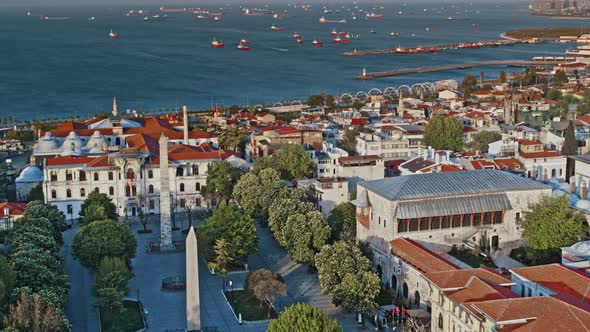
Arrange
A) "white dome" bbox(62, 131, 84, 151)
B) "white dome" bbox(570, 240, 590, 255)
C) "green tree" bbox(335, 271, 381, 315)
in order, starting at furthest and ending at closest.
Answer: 1. "white dome" bbox(62, 131, 84, 151)
2. "white dome" bbox(570, 240, 590, 255)
3. "green tree" bbox(335, 271, 381, 315)

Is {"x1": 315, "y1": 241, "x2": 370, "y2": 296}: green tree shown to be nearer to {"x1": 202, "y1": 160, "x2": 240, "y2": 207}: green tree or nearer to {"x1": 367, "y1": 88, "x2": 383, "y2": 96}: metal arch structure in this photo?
{"x1": 202, "y1": 160, "x2": 240, "y2": 207}: green tree

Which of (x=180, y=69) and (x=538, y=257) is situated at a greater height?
(x=180, y=69)

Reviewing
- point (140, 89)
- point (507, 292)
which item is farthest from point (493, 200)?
point (140, 89)

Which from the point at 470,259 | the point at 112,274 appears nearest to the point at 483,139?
the point at 470,259

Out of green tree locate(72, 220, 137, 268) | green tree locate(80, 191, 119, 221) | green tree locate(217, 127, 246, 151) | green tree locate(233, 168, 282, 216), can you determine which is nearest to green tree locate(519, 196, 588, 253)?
green tree locate(233, 168, 282, 216)

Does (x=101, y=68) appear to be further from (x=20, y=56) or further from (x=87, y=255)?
(x=87, y=255)

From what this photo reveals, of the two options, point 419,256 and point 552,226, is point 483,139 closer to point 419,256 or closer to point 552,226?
point 552,226
